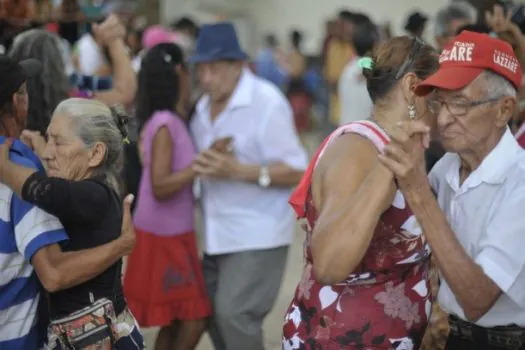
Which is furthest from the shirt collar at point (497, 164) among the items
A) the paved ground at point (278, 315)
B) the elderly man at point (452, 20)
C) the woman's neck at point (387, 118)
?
the paved ground at point (278, 315)

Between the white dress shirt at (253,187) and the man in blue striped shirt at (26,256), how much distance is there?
1.55 m

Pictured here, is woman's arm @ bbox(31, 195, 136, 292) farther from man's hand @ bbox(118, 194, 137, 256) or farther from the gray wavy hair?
the gray wavy hair

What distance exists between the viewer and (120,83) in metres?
5.16

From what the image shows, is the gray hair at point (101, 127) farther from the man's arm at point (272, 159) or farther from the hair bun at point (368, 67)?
the man's arm at point (272, 159)

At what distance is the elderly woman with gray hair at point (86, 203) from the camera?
2.86 meters

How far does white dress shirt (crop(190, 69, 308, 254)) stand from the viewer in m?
4.53

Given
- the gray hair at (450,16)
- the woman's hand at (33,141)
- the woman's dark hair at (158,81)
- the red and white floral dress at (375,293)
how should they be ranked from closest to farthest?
the red and white floral dress at (375,293)
the woman's hand at (33,141)
the woman's dark hair at (158,81)
the gray hair at (450,16)

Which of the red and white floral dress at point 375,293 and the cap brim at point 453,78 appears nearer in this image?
the cap brim at point 453,78

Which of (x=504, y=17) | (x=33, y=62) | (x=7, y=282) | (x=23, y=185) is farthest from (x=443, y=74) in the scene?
(x=504, y=17)

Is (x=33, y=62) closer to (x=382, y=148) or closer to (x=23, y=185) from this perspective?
(x=23, y=185)

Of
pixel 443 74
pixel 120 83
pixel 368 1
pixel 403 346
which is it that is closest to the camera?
pixel 443 74

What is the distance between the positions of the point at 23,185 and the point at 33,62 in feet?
3.76

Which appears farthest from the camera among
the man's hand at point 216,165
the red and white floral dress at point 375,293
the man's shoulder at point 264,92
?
the man's shoulder at point 264,92

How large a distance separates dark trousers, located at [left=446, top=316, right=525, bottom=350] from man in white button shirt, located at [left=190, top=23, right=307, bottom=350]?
1747 millimetres
